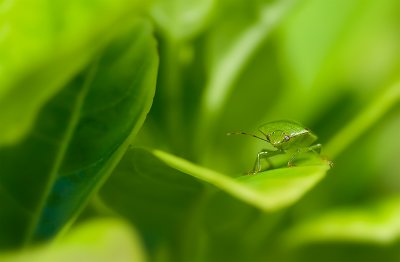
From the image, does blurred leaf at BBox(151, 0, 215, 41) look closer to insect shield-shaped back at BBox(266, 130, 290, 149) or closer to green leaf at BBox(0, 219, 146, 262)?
insect shield-shaped back at BBox(266, 130, 290, 149)

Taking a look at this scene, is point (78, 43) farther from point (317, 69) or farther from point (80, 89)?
point (317, 69)

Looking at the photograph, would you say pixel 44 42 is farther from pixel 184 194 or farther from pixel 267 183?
pixel 184 194

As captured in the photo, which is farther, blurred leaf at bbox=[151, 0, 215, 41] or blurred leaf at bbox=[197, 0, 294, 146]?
blurred leaf at bbox=[197, 0, 294, 146]

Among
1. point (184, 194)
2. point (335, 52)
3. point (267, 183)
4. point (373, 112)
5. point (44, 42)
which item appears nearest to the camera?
point (44, 42)

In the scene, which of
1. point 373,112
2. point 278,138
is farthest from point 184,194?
point 373,112

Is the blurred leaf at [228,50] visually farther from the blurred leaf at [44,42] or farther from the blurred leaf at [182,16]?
the blurred leaf at [44,42]

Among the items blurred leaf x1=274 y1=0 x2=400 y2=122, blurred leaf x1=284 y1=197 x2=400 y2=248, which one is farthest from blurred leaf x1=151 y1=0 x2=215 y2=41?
blurred leaf x1=284 y1=197 x2=400 y2=248
